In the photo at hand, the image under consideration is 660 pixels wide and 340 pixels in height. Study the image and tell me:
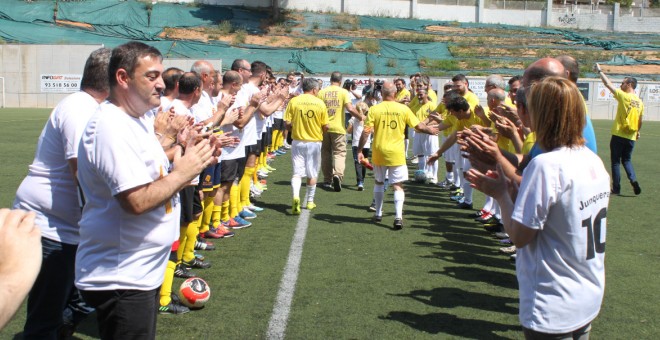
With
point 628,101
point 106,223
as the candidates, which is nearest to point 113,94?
point 106,223

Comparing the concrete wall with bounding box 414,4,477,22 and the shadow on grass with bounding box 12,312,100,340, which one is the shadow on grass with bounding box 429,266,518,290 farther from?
the concrete wall with bounding box 414,4,477,22

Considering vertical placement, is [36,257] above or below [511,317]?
above

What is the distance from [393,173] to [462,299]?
12.5 feet

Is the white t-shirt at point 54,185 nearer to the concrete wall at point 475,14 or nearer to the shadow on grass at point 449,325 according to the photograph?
the shadow on grass at point 449,325

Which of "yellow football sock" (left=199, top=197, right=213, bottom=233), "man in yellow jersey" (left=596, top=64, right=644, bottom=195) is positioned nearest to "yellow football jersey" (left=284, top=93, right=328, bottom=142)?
"yellow football sock" (left=199, top=197, right=213, bottom=233)

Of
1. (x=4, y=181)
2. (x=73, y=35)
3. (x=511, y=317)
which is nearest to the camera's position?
(x=511, y=317)

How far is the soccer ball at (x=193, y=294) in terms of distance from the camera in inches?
237

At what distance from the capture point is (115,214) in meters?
3.36

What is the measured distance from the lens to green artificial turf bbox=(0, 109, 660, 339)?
5762 mm

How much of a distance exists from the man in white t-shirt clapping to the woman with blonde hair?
1.71m

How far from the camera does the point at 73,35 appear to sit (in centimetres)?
4153

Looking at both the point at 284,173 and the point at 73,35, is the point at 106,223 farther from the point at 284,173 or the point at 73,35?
the point at 73,35

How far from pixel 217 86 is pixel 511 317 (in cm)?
477

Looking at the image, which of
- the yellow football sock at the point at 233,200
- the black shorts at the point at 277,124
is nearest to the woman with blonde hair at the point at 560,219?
the yellow football sock at the point at 233,200
